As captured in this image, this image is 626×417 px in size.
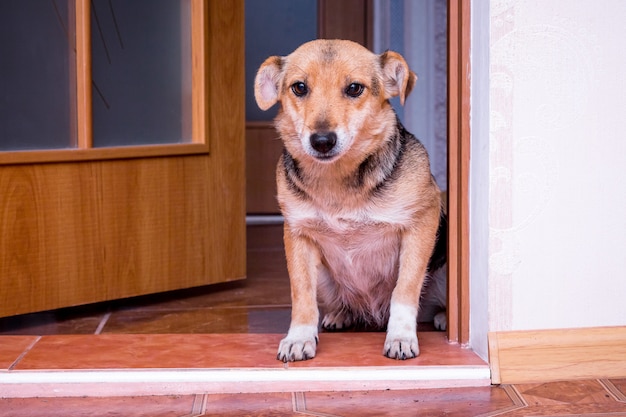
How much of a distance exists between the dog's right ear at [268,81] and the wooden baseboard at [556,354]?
3.28 feet

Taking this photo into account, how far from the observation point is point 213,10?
332 centimetres

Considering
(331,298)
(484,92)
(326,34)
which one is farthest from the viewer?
(326,34)

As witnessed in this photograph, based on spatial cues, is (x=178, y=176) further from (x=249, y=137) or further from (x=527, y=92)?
(x=249, y=137)

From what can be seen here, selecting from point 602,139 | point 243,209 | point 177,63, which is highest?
point 177,63

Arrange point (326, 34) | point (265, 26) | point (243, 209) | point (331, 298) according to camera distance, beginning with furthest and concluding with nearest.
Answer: point (265, 26) < point (326, 34) < point (243, 209) < point (331, 298)

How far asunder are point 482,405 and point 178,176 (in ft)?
5.41

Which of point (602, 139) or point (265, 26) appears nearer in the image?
point (602, 139)

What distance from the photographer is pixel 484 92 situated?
7.26ft

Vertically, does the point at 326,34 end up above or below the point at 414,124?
above

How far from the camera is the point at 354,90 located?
2.41 m

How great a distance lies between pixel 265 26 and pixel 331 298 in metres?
3.04

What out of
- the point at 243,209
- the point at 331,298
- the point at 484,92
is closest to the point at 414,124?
the point at 243,209

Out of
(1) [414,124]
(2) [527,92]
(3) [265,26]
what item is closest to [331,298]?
(2) [527,92]

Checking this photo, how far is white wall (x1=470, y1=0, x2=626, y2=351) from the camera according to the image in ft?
7.15
